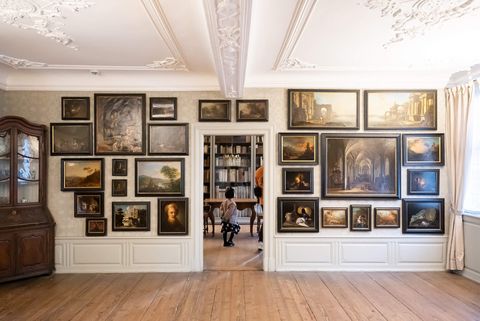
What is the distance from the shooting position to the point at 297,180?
18.1 ft

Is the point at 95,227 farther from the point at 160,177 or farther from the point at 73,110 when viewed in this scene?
the point at 73,110

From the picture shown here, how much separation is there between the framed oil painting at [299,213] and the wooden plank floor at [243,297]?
0.70 metres

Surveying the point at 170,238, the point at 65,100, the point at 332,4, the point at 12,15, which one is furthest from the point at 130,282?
the point at 332,4

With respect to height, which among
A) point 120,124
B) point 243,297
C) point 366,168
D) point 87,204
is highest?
point 120,124

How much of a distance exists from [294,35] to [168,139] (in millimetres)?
2700

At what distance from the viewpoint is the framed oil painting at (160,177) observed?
18.1ft

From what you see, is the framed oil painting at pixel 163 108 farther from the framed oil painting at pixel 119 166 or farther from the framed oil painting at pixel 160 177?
the framed oil painting at pixel 119 166

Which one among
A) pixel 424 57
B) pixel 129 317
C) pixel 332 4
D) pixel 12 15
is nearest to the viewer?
pixel 332 4

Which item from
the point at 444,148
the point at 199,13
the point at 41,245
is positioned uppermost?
the point at 199,13

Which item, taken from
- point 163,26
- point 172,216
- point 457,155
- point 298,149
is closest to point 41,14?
point 163,26

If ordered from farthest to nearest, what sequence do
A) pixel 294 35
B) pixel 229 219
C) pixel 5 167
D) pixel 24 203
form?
pixel 229 219 < pixel 24 203 < pixel 5 167 < pixel 294 35

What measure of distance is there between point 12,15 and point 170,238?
11.9ft

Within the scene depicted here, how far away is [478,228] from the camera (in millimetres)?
4992

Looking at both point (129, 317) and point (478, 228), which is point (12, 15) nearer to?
point (129, 317)
